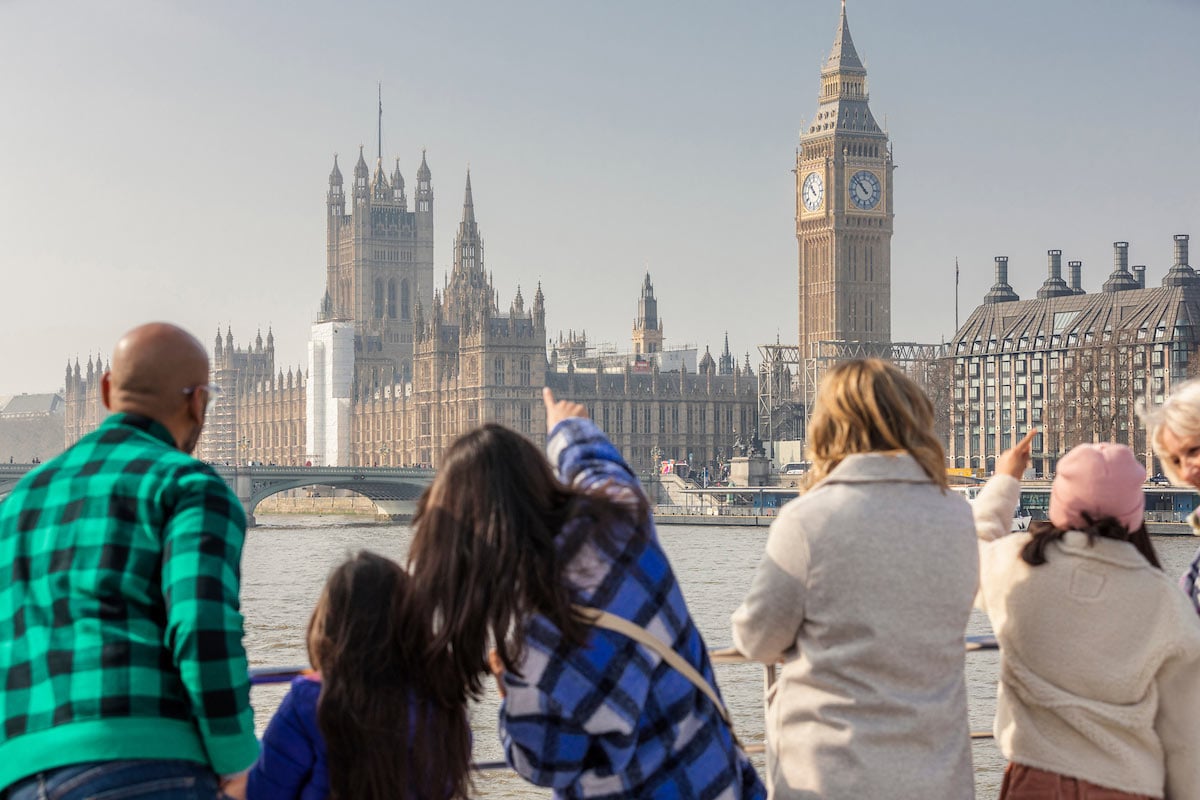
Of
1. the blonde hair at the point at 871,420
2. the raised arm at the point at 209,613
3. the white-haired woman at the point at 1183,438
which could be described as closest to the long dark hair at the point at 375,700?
the raised arm at the point at 209,613

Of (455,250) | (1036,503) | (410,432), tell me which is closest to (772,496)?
(1036,503)

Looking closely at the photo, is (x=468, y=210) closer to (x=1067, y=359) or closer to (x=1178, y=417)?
(x=1067, y=359)

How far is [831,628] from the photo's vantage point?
254 centimetres

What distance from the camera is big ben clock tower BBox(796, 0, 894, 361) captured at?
6944 cm

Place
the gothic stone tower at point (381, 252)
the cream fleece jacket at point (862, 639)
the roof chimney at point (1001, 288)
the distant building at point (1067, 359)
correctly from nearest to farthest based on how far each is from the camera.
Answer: the cream fleece jacket at point (862, 639) < the distant building at point (1067, 359) < the roof chimney at point (1001, 288) < the gothic stone tower at point (381, 252)

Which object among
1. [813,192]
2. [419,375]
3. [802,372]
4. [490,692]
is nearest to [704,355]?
[802,372]

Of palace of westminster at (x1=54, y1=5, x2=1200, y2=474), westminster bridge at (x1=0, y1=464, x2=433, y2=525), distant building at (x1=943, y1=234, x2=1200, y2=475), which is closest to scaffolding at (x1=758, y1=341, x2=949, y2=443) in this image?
palace of westminster at (x1=54, y1=5, x2=1200, y2=474)

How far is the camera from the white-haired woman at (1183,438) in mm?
3066

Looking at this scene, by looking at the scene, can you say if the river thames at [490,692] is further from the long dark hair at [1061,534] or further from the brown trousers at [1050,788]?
the long dark hair at [1061,534]

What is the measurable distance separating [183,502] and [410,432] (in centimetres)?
7190

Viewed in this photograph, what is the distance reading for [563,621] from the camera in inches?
89.6

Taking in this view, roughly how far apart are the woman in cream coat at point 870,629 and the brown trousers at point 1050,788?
0.21 m

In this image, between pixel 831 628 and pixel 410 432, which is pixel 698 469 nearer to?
pixel 410 432

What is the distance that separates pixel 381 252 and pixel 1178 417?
89.6 metres
